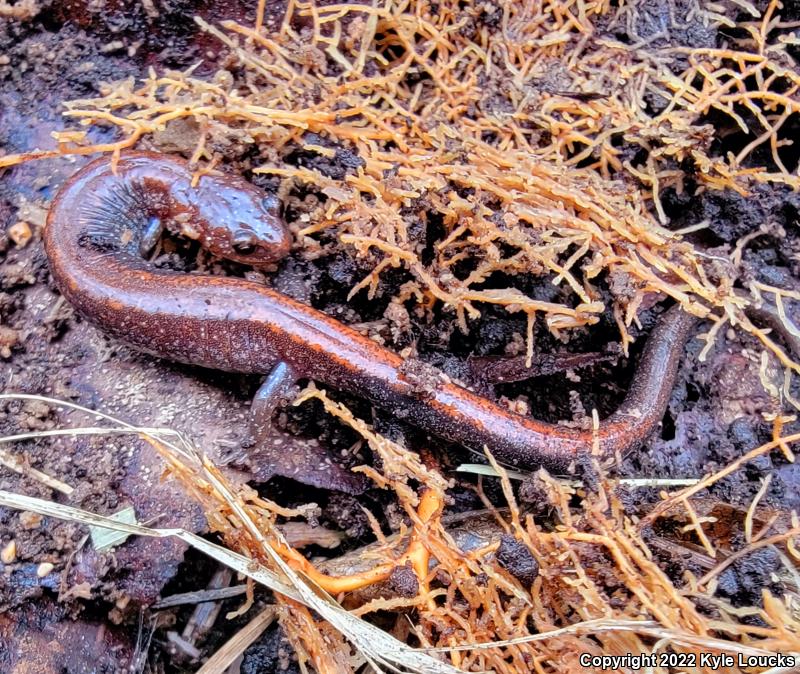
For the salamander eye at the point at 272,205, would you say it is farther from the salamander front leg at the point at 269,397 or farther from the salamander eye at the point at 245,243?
the salamander front leg at the point at 269,397

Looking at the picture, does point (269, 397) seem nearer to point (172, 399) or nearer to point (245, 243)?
point (172, 399)

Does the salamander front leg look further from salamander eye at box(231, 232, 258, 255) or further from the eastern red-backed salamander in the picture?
salamander eye at box(231, 232, 258, 255)

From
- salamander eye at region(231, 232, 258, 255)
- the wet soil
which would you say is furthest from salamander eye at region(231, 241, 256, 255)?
the wet soil

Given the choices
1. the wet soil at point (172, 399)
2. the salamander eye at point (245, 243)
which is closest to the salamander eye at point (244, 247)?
the salamander eye at point (245, 243)

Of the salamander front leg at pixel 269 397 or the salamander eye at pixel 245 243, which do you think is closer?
the salamander front leg at pixel 269 397

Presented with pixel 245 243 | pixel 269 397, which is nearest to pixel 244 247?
pixel 245 243

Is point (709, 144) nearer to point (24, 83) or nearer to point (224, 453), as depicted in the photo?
point (224, 453)

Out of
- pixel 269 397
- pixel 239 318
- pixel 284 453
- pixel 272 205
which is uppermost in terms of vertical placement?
pixel 272 205
